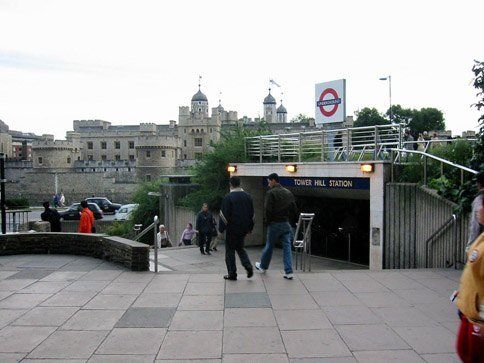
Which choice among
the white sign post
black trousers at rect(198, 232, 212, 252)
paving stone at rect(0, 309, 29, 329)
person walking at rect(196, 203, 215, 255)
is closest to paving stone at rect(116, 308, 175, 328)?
paving stone at rect(0, 309, 29, 329)

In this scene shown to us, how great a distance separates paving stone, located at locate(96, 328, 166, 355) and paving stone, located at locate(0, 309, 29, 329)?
4.71 feet

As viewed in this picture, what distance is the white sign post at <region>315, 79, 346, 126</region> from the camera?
57.4 ft

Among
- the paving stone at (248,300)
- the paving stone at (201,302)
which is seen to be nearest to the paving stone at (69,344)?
the paving stone at (201,302)

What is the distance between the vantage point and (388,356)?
495 centimetres

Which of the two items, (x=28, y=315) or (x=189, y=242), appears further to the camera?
(x=189, y=242)

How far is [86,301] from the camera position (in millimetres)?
7047

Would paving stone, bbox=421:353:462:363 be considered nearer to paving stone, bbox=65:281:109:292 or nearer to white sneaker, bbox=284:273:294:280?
white sneaker, bbox=284:273:294:280

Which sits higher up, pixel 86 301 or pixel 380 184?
pixel 380 184

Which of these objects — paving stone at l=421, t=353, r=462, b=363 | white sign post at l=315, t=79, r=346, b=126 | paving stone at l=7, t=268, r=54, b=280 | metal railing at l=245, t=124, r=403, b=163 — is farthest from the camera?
white sign post at l=315, t=79, r=346, b=126

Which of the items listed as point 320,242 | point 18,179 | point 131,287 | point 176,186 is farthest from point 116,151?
point 131,287

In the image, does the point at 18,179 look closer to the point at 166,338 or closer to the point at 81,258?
the point at 81,258

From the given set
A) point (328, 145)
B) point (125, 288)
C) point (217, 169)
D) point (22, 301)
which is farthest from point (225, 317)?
point (217, 169)

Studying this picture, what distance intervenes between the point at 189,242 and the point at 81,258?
884cm

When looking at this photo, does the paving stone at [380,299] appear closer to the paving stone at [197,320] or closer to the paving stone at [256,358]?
the paving stone at [197,320]
